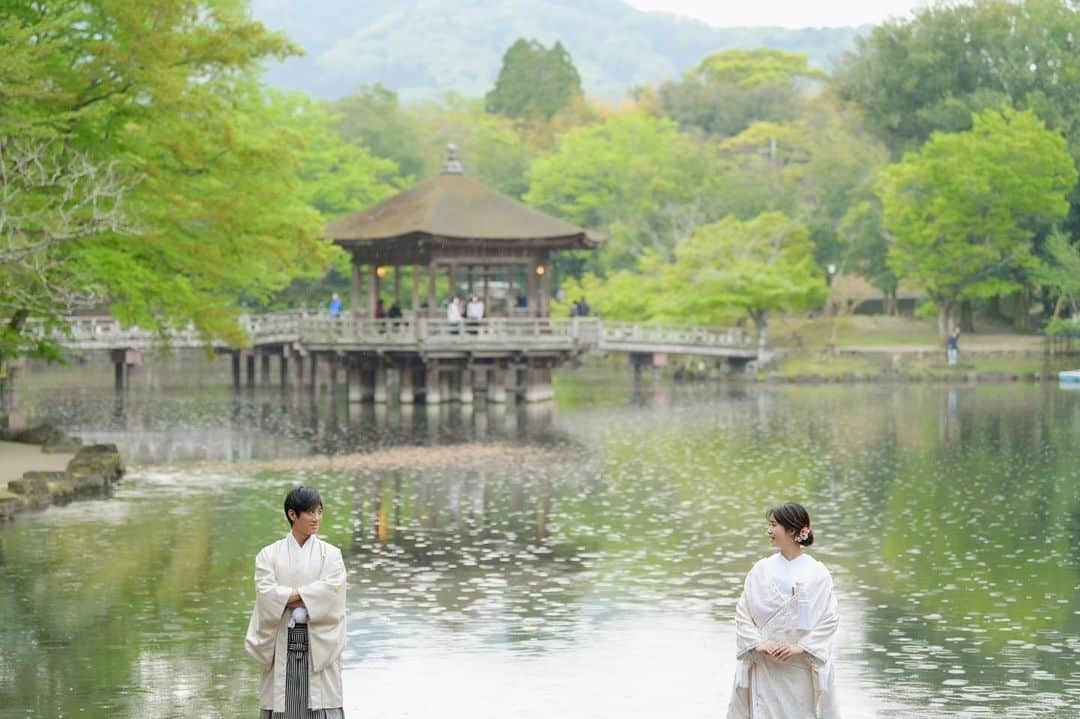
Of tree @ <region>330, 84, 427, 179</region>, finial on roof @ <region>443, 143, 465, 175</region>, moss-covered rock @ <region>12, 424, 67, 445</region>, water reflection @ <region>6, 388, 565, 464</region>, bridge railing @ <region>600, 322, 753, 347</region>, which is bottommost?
water reflection @ <region>6, 388, 565, 464</region>

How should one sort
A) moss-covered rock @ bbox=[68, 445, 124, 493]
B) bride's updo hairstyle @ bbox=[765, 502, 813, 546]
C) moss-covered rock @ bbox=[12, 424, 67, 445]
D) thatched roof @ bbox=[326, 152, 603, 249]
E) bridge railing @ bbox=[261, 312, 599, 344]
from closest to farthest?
1. bride's updo hairstyle @ bbox=[765, 502, 813, 546]
2. moss-covered rock @ bbox=[68, 445, 124, 493]
3. moss-covered rock @ bbox=[12, 424, 67, 445]
4. bridge railing @ bbox=[261, 312, 599, 344]
5. thatched roof @ bbox=[326, 152, 603, 249]

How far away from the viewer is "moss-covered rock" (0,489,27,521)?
2457 cm

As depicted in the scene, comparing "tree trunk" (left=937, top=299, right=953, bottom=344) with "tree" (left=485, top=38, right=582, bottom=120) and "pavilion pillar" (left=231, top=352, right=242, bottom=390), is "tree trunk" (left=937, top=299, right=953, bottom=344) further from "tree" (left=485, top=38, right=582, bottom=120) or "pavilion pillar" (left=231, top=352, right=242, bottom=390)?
"tree" (left=485, top=38, right=582, bottom=120)

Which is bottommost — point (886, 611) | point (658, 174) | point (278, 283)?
point (886, 611)

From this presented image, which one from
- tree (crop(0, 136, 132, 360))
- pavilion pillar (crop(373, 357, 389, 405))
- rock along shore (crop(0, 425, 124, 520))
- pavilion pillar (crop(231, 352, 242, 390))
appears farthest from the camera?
pavilion pillar (crop(231, 352, 242, 390))

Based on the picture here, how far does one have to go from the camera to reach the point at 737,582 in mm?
19797

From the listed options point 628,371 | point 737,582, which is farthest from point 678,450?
point 628,371

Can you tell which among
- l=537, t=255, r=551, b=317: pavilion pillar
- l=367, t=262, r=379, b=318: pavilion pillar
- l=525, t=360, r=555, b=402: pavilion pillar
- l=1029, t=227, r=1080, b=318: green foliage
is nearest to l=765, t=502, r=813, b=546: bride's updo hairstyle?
l=525, t=360, r=555, b=402: pavilion pillar

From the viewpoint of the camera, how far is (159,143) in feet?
105

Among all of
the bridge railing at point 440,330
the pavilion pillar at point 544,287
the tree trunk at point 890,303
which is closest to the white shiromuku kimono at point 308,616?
the bridge railing at point 440,330

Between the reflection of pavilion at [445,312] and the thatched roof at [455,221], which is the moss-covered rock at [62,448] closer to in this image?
the reflection of pavilion at [445,312]

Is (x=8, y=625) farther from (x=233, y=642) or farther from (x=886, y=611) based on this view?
(x=886, y=611)

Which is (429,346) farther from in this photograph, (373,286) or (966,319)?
(966,319)

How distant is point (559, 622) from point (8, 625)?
4.97 metres
